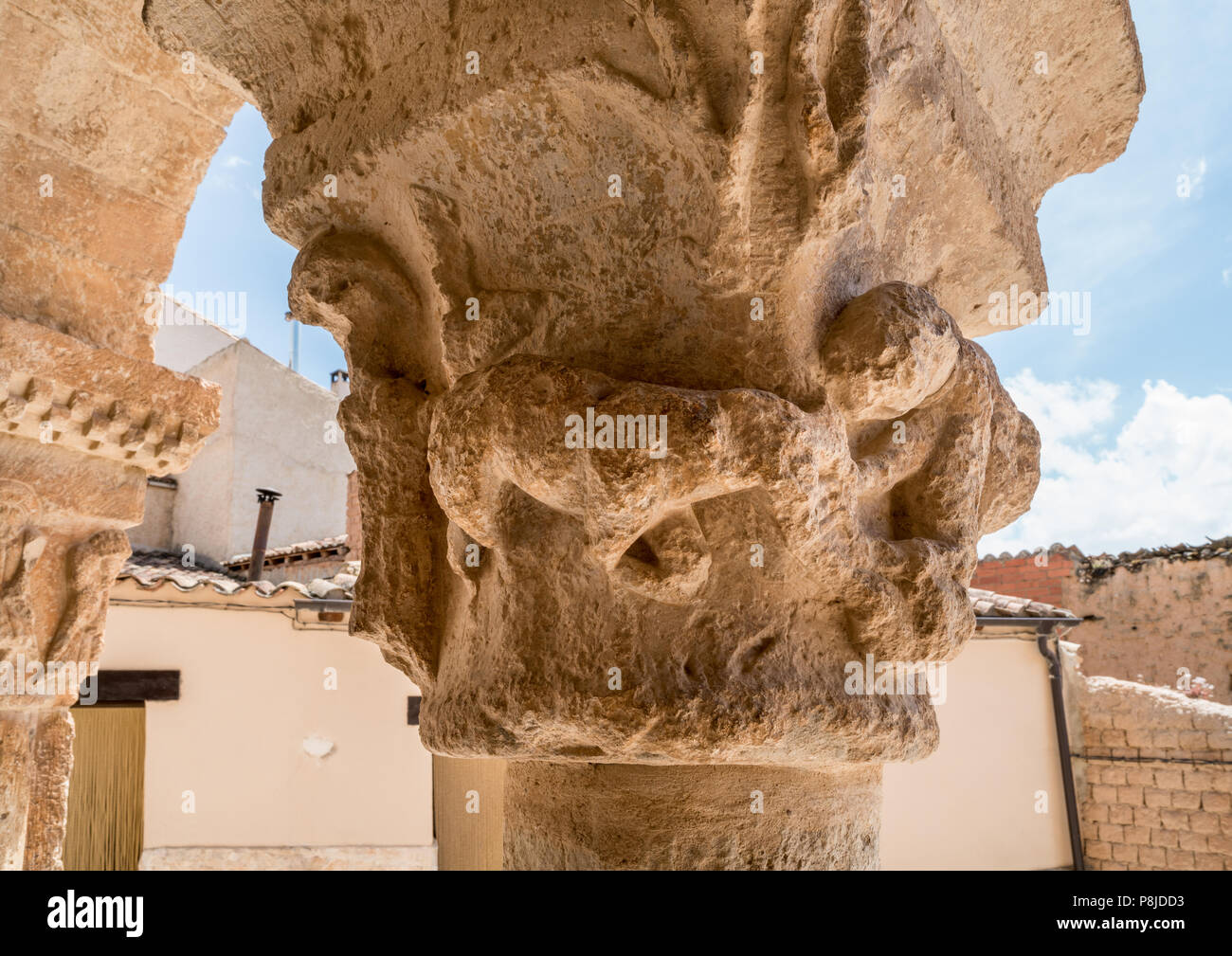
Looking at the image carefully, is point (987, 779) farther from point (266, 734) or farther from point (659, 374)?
point (659, 374)

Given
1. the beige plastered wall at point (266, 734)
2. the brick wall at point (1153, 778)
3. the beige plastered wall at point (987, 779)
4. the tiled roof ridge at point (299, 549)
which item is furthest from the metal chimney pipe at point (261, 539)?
the brick wall at point (1153, 778)

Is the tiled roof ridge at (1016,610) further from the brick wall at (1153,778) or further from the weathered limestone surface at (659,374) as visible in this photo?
the weathered limestone surface at (659,374)

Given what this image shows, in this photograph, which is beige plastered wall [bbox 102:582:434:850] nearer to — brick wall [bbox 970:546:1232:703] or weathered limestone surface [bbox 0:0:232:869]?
weathered limestone surface [bbox 0:0:232:869]

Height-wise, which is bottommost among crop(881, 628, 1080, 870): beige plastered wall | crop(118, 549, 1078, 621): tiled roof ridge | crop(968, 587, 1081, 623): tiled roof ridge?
crop(881, 628, 1080, 870): beige plastered wall

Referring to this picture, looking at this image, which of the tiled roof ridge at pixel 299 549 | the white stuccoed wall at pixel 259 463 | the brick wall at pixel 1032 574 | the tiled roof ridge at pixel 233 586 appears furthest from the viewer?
the white stuccoed wall at pixel 259 463

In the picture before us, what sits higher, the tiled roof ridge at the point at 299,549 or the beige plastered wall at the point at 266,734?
the tiled roof ridge at the point at 299,549

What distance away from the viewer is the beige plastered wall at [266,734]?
5.23 m

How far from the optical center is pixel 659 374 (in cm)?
109

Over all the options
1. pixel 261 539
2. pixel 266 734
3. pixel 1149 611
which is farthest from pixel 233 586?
pixel 1149 611

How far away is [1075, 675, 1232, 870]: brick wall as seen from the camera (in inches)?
197

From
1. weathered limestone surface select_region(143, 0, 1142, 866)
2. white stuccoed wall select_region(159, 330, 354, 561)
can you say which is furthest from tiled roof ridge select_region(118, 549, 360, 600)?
weathered limestone surface select_region(143, 0, 1142, 866)

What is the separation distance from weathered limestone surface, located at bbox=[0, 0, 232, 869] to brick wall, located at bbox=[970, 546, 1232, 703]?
21.8ft

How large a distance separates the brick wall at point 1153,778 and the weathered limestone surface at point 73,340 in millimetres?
5158

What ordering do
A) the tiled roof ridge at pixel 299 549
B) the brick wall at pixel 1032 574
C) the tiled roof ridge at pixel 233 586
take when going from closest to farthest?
the tiled roof ridge at pixel 233 586 < the brick wall at pixel 1032 574 < the tiled roof ridge at pixel 299 549
